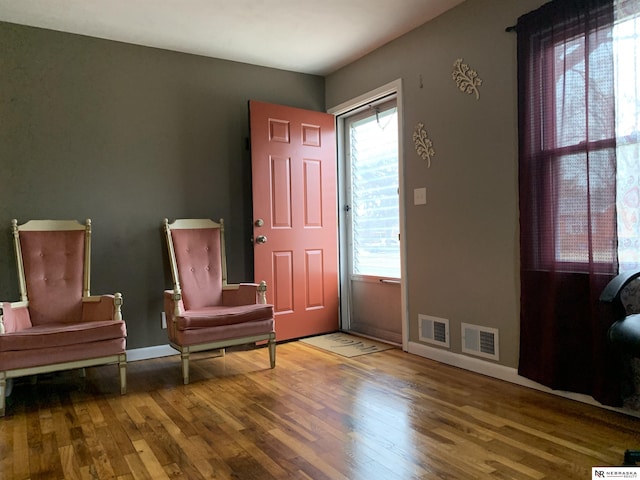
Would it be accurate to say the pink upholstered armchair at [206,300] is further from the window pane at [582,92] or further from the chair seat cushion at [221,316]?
the window pane at [582,92]

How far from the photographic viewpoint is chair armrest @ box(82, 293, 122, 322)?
2.92 metres

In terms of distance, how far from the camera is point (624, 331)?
1.69 m

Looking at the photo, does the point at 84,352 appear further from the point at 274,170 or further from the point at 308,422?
the point at 274,170

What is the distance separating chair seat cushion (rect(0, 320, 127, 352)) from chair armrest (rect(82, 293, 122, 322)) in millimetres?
125

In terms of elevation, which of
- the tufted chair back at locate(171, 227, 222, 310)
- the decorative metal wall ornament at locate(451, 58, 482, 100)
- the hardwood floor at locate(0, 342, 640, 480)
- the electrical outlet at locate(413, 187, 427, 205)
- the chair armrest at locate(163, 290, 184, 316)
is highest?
the decorative metal wall ornament at locate(451, 58, 482, 100)

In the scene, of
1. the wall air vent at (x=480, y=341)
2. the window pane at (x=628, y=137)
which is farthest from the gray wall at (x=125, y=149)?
the window pane at (x=628, y=137)

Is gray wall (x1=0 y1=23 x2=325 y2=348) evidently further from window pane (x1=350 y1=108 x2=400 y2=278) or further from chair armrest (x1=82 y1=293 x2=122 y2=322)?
window pane (x1=350 y1=108 x2=400 y2=278)

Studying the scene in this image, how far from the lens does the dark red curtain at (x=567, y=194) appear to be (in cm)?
226

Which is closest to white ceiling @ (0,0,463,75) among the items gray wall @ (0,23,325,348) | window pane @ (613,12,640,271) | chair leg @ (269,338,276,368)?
gray wall @ (0,23,325,348)

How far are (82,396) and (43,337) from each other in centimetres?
48

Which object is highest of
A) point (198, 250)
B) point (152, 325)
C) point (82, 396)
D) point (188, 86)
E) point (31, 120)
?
point (188, 86)

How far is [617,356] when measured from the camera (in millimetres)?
2227

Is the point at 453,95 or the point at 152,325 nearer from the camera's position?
the point at 453,95

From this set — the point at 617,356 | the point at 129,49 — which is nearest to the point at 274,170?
the point at 129,49
